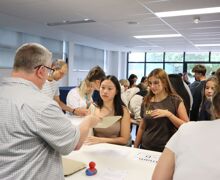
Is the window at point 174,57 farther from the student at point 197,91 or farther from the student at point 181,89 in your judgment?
the student at point 181,89

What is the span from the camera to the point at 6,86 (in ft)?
3.84

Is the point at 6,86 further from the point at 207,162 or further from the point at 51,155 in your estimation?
the point at 207,162

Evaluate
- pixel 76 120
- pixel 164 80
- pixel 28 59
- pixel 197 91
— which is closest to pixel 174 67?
pixel 197 91

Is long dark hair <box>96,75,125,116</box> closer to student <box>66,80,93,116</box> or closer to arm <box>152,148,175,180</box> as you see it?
student <box>66,80,93,116</box>

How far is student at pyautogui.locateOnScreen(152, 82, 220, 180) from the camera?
34.4 inches

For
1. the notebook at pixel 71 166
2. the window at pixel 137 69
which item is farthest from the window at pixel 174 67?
the notebook at pixel 71 166

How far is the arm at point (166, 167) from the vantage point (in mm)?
989

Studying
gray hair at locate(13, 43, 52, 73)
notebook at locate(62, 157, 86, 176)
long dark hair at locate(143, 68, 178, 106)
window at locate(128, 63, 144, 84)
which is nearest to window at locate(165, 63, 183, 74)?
window at locate(128, 63, 144, 84)

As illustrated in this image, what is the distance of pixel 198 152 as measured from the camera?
89 cm

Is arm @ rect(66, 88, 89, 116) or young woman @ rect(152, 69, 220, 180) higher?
young woman @ rect(152, 69, 220, 180)

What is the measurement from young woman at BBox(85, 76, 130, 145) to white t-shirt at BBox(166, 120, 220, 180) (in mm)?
1281

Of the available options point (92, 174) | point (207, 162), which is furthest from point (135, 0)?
point (207, 162)

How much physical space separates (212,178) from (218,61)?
10489 millimetres

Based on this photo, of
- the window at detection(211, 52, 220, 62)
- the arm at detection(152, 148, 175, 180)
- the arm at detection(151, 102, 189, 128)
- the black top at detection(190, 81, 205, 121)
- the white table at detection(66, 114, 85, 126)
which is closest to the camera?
the arm at detection(152, 148, 175, 180)
